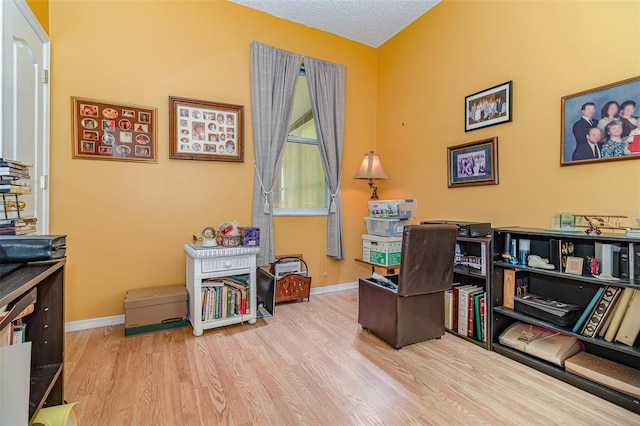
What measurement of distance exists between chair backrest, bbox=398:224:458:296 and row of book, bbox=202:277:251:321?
1339mm

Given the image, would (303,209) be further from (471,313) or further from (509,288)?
(509,288)

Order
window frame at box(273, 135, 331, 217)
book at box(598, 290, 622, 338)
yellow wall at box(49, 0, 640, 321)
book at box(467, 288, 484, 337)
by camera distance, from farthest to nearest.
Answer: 1. window frame at box(273, 135, 331, 217)
2. book at box(467, 288, 484, 337)
3. yellow wall at box(49, 0, 640, 321)
4. book at box(598, 290, 622, 338)

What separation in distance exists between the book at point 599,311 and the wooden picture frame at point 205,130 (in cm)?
296

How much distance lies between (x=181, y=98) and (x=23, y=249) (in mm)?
2081

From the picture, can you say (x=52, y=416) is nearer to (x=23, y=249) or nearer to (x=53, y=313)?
(x=53, y=313)

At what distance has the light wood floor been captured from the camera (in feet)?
4.86

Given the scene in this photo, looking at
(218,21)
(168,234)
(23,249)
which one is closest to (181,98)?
(218,21)

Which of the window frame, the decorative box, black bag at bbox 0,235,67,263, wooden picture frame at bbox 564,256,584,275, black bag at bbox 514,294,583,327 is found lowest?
black bag at bbox 514,294,583,327

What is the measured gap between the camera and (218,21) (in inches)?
118

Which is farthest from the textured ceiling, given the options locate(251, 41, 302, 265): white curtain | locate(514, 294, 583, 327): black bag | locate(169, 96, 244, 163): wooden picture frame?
locate(514, 294, 583, 327): black bag

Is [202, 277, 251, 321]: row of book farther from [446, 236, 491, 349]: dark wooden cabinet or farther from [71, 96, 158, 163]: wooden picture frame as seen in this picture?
[446, 236, 491, 349]: dark wooden cabinet

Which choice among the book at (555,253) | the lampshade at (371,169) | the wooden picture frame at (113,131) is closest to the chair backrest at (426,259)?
the book at (555,253)

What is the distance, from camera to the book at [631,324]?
162 cm

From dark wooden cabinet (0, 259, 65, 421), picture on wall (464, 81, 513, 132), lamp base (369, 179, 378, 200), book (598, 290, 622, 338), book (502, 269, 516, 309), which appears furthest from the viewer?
lamp base (369, 179, 378, 200)
